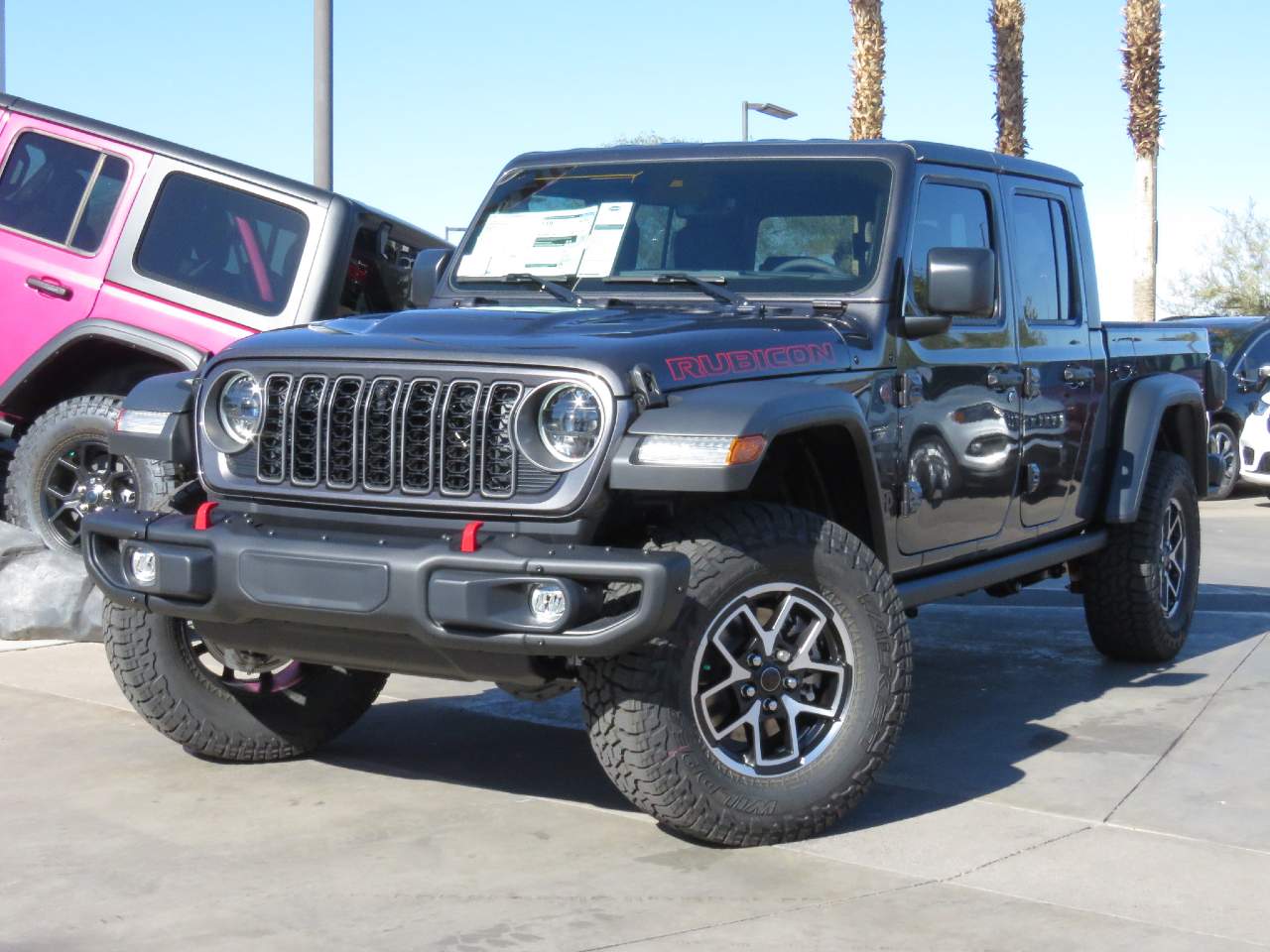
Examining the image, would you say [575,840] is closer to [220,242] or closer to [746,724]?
[746,724]

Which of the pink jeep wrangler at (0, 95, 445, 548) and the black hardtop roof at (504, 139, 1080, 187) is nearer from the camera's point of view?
the black hardtop roof at (504, 139, 1080, 187)

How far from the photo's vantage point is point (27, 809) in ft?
15.9

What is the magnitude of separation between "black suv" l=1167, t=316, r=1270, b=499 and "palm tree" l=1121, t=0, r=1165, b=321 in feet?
28.5

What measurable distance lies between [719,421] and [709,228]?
155 cm

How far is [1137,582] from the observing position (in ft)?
23.1

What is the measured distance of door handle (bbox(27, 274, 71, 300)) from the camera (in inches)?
333

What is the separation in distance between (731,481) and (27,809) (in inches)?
86.9

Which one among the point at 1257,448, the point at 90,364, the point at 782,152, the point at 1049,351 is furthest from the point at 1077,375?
the point at 1257,448

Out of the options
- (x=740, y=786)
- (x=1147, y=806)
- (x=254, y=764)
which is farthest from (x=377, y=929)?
(x=1147, y=806)

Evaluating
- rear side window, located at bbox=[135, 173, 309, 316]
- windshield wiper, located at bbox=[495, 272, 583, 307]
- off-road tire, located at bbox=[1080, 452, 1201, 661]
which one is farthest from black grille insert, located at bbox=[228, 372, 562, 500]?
rear side window, located at bbox=[135, 173, 309, 316]

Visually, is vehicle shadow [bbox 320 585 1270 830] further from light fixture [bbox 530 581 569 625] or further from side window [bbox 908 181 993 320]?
side window [bbox 908 181 993 320]

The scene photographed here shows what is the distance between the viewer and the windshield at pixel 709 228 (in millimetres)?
5562

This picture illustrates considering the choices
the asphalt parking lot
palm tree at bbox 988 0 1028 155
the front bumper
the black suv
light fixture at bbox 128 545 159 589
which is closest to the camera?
the asphalt parking lot

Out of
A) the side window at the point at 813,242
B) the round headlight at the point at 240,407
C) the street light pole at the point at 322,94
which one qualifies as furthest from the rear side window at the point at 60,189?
the side window at the point at 813,242
